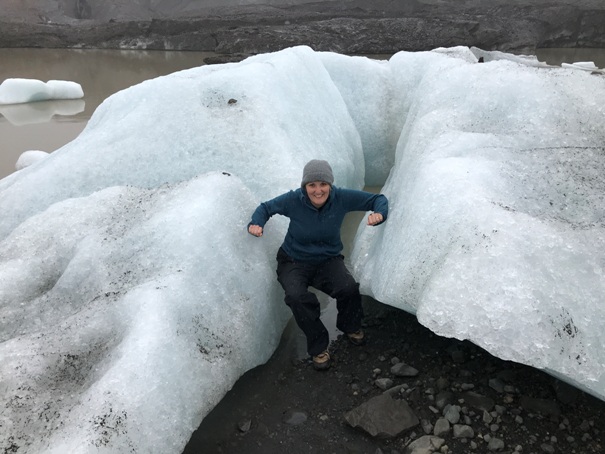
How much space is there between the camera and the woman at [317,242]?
2.42m

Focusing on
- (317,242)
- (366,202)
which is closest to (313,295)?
(317,242)

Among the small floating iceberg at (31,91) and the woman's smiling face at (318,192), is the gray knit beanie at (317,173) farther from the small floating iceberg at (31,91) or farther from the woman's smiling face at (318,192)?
the small floating iceberg at (31,91)

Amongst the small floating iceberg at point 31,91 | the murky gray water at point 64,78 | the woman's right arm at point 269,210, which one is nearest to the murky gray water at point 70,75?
the murky gray water at point 64,78

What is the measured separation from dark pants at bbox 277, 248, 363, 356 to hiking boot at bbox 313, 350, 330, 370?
22 mm

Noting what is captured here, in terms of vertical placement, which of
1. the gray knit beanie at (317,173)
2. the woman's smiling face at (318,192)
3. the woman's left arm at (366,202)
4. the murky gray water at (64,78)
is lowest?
the murky gray water at (64,78)

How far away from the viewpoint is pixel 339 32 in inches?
612

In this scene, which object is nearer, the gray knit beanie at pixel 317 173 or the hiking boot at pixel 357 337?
the gray knit beanie at pixel 317 173

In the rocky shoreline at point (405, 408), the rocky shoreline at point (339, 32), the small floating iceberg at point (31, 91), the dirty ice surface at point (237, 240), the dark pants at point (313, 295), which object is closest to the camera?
the dirty ice surface at point (237, 240)

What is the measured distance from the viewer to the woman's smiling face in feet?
7.93

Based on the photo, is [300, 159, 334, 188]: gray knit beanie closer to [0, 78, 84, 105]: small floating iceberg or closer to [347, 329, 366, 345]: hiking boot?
[347, 329, 366, 345]: hiking boot

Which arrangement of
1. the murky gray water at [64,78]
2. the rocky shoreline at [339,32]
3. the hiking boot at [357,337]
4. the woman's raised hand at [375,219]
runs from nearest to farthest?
the woman's raised hand at [375,219]
the hiking boot at [357,337]
the murky gray water at [64,78]
the rocky shoreline at [339,32]

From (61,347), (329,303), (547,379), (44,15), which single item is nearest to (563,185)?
(547,379)

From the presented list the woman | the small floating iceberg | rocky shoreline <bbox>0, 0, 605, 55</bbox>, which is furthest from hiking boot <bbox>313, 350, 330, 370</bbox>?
rocky shoreline <bbox>0, 0, 605, 55</bbox>

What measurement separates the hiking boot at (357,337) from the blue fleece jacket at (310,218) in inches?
17.0
